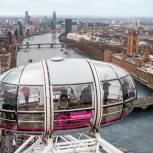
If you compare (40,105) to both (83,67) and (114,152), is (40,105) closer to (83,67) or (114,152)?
(83,67)

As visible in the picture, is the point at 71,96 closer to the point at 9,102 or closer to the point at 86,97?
the point at 86,97

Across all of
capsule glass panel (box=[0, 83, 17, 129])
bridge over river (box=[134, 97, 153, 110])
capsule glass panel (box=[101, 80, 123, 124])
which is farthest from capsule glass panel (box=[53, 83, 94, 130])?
bridge over river (box=[134, 97, 153, 110])

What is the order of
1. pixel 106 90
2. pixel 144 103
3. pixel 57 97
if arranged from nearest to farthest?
pixel 57 97
pixel 106 90
pixel 144 103

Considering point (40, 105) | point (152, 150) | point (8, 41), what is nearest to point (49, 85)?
point (40, 105)

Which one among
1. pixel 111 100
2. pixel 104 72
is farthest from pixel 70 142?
pixel 104 72

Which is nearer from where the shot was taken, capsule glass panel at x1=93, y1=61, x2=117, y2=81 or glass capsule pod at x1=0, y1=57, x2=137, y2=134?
glass capsule pod at x1=0, y1=57, x2=137, y2=134

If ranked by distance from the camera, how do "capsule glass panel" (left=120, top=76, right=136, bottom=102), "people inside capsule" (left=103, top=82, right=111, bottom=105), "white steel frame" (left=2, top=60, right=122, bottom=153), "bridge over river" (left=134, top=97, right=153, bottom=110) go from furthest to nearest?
1. "bridge over river" (left=134, top=97, right=153, bottom=110)
2. "capsule glass panel" (left=120, top=76, right=136, bottom=102)
3. "people inside capsule" (left=103, top=82, right=111, bottom=105)
4. "white steel frame" (left=2, top=60, right=122, bottom=153)

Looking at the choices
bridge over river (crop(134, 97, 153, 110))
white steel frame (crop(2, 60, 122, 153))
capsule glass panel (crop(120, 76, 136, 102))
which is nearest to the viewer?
white steel frame (crop(2, 60, 122, 153))

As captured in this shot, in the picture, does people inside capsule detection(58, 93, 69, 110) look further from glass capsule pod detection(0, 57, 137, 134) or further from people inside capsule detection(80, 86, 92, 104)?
people inside capsule detection(80, 86, 92, 104)
